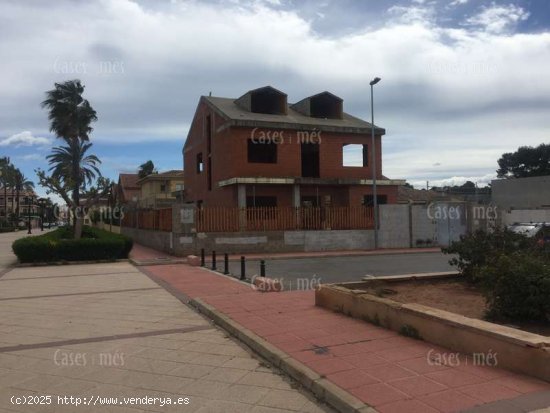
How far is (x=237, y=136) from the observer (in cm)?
2881

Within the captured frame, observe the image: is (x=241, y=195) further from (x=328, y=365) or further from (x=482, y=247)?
(x=328, y=365)

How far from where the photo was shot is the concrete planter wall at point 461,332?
16.9 ft

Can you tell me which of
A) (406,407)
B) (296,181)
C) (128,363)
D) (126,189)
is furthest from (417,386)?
(126,189)

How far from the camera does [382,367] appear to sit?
18.4ft

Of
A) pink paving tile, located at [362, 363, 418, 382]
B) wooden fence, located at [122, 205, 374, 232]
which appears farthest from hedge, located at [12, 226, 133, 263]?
pink paving tile, located at [362, 363, 418, 382]

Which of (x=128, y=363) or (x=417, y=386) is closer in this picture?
(x=417, y=386)

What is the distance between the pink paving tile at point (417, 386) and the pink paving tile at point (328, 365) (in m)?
0.67

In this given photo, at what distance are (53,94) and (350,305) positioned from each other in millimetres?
38087

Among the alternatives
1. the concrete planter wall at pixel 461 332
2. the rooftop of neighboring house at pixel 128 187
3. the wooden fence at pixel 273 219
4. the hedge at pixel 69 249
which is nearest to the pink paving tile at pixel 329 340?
the concrete planter wall at pixel 461 332

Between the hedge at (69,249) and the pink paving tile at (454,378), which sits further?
the hedge at (69,249)

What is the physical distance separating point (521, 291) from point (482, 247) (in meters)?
3.58

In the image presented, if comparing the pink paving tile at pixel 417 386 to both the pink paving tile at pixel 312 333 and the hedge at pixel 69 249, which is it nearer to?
the pink paving tile at pixel 312 333

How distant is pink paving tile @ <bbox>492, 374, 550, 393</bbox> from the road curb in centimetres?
152

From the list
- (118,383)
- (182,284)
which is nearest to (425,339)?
(118,383)
